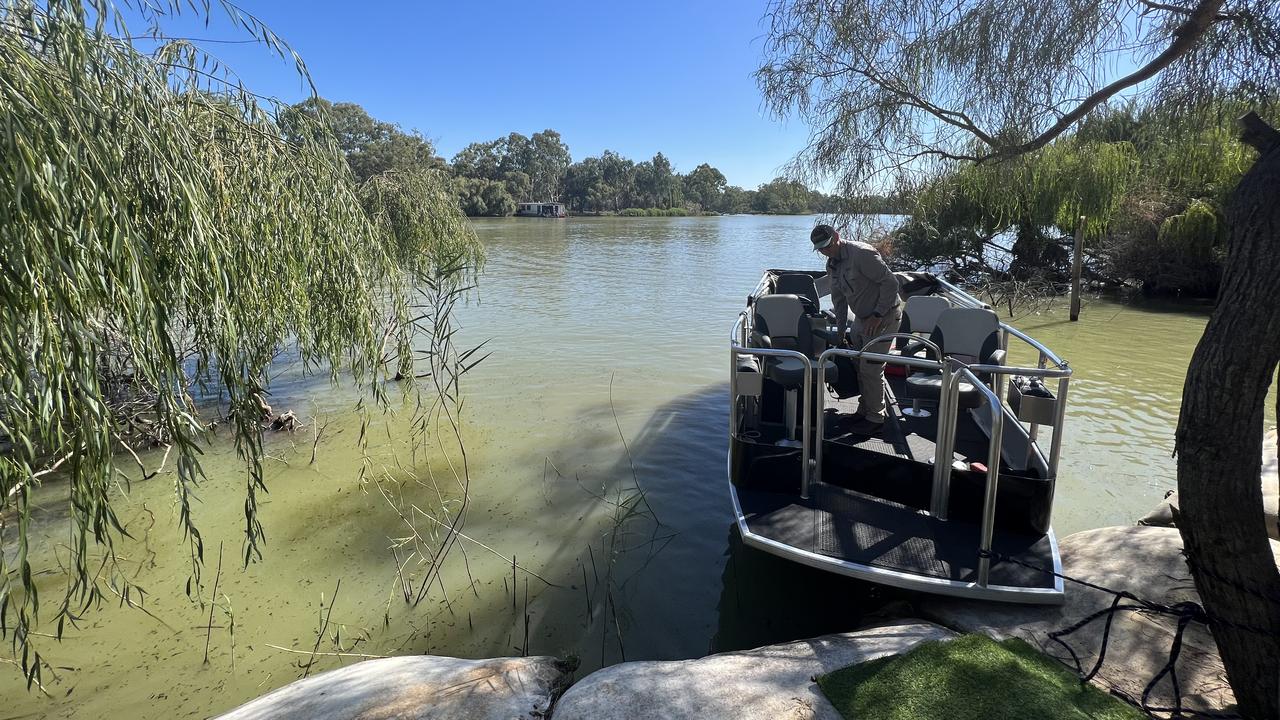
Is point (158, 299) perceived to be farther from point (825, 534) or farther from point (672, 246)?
point (672, 246)

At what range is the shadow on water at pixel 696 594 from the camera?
438cm

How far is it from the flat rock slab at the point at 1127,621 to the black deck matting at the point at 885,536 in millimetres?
216

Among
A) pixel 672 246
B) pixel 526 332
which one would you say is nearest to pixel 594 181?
pixel 672 246

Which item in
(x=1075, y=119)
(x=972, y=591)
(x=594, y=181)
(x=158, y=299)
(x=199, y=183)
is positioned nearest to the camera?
(x=158, y=299)

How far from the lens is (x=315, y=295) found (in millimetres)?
5086

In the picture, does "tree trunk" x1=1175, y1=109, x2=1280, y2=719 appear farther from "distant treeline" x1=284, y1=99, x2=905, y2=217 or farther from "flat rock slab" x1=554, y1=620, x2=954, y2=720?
"distant treeline" x1=284, y1=99, x2=905, y2=217

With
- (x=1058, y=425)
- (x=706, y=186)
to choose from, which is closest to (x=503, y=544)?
(x=1058, y=425)

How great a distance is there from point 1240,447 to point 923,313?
478 centimetres

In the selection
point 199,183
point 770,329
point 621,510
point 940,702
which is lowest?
point 621,510

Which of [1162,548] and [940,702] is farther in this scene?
[1162,548]

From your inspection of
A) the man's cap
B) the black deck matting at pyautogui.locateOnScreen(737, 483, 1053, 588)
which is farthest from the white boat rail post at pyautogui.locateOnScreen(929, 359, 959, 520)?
the man's cap

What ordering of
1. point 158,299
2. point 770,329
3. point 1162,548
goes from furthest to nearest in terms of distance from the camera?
point 770,329 < point 1162,548 < point 158,299

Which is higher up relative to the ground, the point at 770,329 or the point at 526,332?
the point at 770,329

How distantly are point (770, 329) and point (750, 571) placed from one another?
2936 mm
